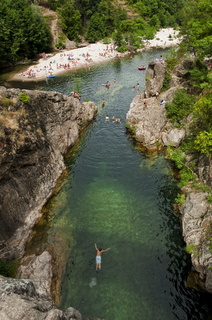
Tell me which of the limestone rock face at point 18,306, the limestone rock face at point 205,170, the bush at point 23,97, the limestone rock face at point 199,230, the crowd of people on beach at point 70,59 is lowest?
the limestone rock face at point 199,230

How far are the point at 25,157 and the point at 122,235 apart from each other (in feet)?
49.4

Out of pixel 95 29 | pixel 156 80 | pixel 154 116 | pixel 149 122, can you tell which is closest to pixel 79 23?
pixel 95 29

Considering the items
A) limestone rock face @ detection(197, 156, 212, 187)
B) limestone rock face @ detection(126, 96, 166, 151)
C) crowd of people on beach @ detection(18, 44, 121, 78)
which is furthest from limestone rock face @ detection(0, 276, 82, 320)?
crowd of people on beach @ detection(18, 44, 121, 78)

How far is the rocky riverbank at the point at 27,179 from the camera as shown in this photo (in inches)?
599

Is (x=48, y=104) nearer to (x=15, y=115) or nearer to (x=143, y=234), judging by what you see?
(x=15, y=115)

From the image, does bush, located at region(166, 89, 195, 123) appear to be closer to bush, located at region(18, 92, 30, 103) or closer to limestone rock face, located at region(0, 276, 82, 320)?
bush, located at region(18, 92, 30, 103)

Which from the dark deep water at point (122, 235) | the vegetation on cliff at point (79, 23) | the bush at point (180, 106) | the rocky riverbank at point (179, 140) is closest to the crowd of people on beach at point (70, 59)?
the vegetation on cliff at point (79, 23)

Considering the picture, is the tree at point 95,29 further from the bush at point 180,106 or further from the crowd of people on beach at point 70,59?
the bush at point 180,106

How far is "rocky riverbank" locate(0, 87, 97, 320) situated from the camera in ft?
49.9

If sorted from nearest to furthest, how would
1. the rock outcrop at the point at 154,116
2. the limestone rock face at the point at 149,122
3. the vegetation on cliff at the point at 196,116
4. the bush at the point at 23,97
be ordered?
the vegetation on cliff at the point at 196,116
the bush at the point at 23,97
the rock outcrop at the point at 154,116
the limestone rock face at the point at 149,122

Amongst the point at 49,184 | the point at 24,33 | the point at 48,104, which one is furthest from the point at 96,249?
the point at 24,33

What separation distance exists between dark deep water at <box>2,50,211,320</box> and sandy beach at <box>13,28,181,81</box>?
1905 inches

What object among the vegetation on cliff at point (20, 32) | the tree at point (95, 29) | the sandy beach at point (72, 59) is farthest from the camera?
the tree at point (95, 29)

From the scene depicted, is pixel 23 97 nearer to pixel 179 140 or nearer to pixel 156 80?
pixel 179 140
